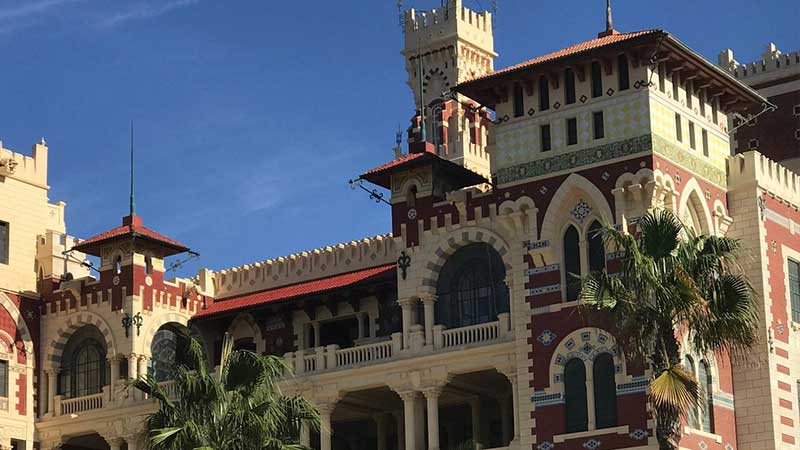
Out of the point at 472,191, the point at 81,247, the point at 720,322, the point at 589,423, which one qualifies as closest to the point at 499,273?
the point at 472,191

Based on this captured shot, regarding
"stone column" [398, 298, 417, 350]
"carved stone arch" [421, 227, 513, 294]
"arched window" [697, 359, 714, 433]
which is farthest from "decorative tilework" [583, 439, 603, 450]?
"stone column" [398, 298, 417, 350]

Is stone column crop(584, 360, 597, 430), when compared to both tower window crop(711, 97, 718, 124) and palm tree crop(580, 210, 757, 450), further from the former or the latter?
tower window crop(711, 97, 718, 124)

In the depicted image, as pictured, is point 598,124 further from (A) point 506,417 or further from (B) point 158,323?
(B) point 158,323

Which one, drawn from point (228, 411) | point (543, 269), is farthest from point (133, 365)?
point (228, 411)

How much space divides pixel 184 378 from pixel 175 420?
1237mm

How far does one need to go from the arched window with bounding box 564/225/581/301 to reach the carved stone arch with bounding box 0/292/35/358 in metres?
23.8

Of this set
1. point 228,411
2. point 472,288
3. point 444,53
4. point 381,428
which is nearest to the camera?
point 228,411

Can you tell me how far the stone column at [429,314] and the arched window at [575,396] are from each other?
595 centimetres

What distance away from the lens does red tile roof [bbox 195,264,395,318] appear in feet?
210

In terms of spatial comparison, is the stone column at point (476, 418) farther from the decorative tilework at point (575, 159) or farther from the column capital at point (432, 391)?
the decorative tilework at point (575, 159)

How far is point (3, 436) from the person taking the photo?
6588cm

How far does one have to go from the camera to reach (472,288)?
2322 inches

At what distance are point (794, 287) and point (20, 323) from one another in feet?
98.0

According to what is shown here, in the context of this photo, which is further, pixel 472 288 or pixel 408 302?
pixel 408 302
